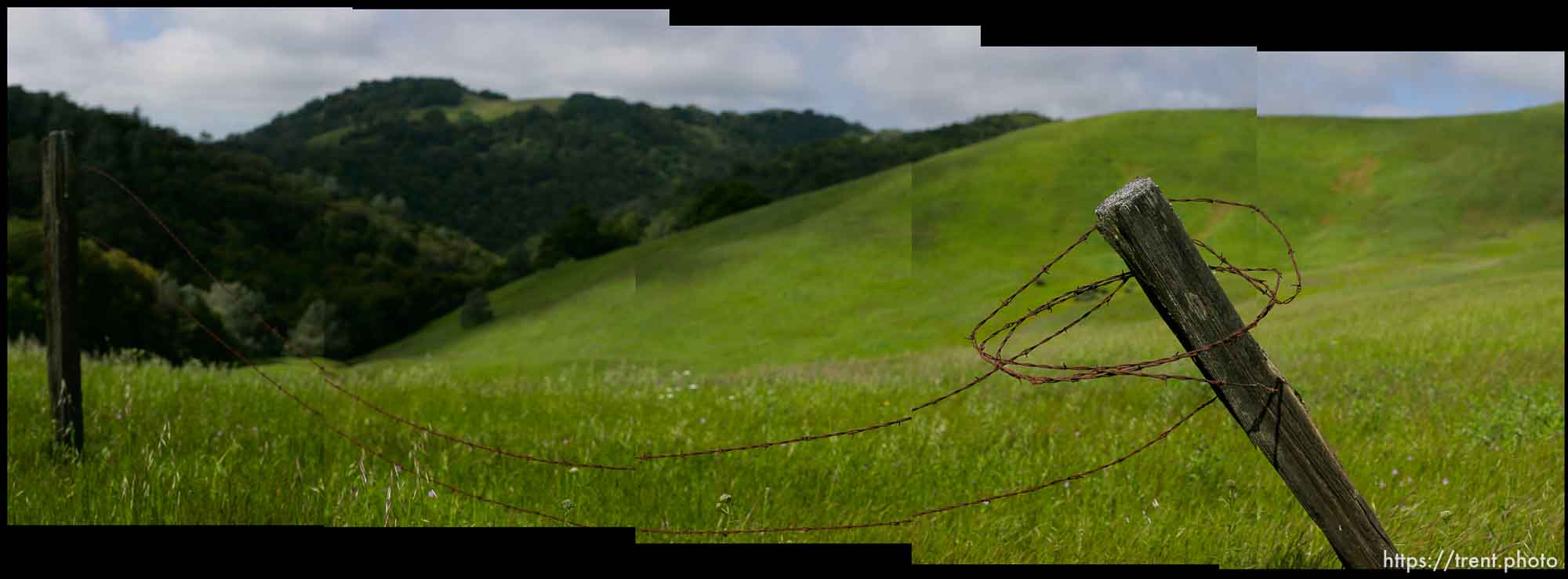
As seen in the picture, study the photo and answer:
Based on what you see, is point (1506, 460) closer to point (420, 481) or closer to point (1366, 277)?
point (420, 481)

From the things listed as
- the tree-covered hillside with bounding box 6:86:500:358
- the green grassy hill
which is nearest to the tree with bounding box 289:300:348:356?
the tree-covered hillside with bounding box 6:86:500:358

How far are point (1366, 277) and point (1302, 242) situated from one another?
22.9 m

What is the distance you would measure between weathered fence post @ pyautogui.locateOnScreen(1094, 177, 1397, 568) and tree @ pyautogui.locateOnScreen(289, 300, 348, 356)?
83.7 meters

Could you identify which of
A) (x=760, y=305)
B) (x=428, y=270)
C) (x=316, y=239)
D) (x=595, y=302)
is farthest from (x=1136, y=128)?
(x=316, y=239)

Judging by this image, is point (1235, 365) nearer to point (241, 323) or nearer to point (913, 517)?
point (913, 517)

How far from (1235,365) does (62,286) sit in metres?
5.70

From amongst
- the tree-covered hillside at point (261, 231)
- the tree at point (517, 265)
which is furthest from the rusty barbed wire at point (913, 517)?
the tree at point (517, 265)

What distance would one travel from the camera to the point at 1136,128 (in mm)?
76625

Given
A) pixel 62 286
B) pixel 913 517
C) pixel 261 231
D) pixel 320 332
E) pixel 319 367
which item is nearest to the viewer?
pixel 913 517

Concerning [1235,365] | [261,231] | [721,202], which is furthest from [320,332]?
[1235,365]

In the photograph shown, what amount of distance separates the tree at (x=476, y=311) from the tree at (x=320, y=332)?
52.8 feet

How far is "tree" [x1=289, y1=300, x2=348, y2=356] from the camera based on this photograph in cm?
8000

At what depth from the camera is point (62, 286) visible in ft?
16.3

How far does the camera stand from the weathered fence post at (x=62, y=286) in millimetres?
4906
